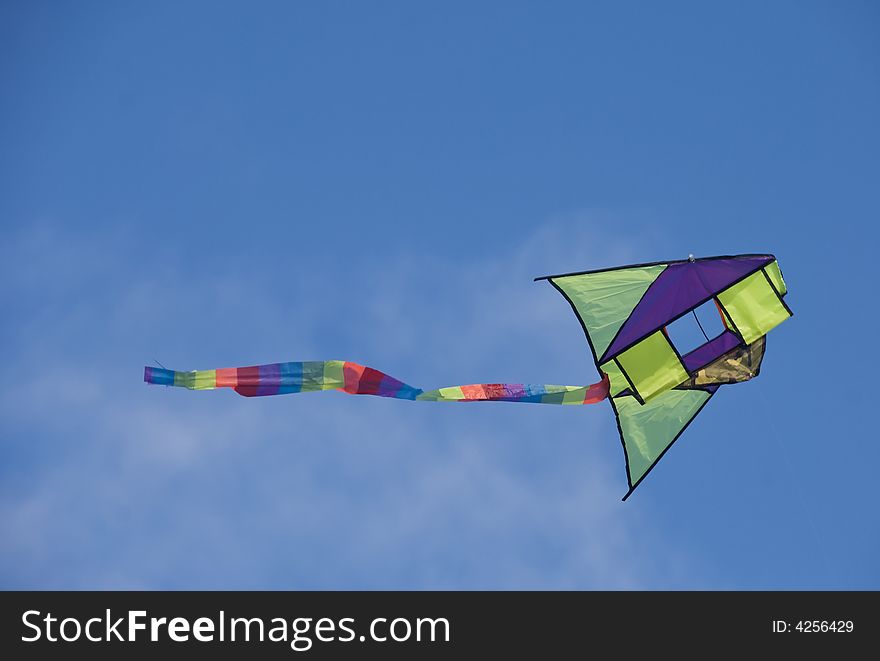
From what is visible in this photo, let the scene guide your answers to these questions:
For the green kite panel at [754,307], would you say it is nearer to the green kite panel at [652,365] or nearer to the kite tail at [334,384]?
the green kite panel at [652,365]

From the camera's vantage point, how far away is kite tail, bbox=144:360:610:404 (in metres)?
24.2

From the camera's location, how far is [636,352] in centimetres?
2520

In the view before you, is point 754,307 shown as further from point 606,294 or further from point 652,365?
point 606,294

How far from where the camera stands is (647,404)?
1045 inches

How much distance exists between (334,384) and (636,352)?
4.76 metres

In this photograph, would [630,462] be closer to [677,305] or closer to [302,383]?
[677,305]

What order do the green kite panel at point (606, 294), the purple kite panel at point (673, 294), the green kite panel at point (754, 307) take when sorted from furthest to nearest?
1. the green kite panel at point (754, 307)
2. the green kite panel at point (606, 294)
3. the purple kite panel at point (673, 294)

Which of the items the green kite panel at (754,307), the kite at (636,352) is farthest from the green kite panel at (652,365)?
the green kite panel at (754,307)

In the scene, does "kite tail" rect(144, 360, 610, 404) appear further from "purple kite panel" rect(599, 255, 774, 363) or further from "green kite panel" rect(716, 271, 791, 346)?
"green kite panel" rect(716, 271, 791, 346)

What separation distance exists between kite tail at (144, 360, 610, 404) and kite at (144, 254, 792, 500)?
0.02 m

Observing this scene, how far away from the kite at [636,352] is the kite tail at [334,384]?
0.02m

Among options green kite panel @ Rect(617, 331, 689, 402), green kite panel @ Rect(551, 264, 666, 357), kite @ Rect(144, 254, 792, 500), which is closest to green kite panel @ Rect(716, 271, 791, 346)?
kite @ Rect(144, 254, 792, 500)

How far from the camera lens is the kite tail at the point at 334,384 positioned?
24.2 meters
